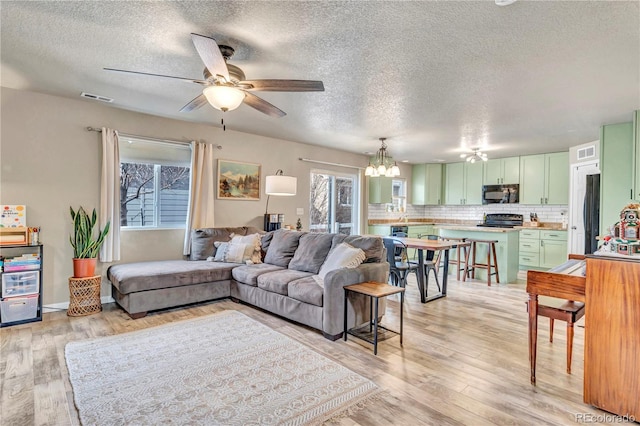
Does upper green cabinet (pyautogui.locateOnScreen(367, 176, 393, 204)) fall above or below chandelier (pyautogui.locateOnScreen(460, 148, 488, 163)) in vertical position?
below

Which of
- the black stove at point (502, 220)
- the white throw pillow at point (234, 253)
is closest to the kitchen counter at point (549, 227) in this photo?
the black stove at point (502, 220)

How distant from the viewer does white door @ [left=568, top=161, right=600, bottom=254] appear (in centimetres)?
590

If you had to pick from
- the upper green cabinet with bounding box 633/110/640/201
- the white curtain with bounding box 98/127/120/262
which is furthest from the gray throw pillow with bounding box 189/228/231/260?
the upper green cabinet with bounding box 633/110/640/201

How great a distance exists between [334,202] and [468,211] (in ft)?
12.4

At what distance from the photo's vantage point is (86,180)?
13.2 ft

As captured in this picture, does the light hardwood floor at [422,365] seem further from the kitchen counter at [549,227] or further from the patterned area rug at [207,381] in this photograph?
the kitchen counter at [549,227]

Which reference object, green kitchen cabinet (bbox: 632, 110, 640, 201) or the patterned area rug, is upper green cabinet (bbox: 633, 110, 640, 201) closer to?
green kitchen cabinet (bbox: 632, 110, 640, 201)

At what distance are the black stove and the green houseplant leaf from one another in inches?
302

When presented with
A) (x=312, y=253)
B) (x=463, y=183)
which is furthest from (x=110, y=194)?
(x=463, y=183)

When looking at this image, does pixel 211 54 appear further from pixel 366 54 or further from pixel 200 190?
pixel 200 190

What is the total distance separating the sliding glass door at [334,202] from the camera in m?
6.80

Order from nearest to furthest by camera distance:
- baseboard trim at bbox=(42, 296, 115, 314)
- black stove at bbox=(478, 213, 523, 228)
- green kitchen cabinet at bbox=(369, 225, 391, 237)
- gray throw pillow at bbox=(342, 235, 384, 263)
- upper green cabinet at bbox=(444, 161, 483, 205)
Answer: gray throw pillow at bbox=(342, 235, 384, 263)
baseboard trim at bbox=(42, 296, 115, 314)
black stove at bbox=(478, 213, 523, 228)
green kitchen cabinet at bbox=(369, 225, 391, 237)
upper green cabinet at bbox=(444, 161, 483, 205)

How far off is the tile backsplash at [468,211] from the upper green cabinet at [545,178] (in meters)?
0.37

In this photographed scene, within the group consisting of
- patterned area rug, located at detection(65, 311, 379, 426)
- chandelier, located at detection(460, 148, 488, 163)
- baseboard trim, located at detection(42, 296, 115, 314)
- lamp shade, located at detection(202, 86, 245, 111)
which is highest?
chandelier, located at detection(460, 148, 488, 163)
